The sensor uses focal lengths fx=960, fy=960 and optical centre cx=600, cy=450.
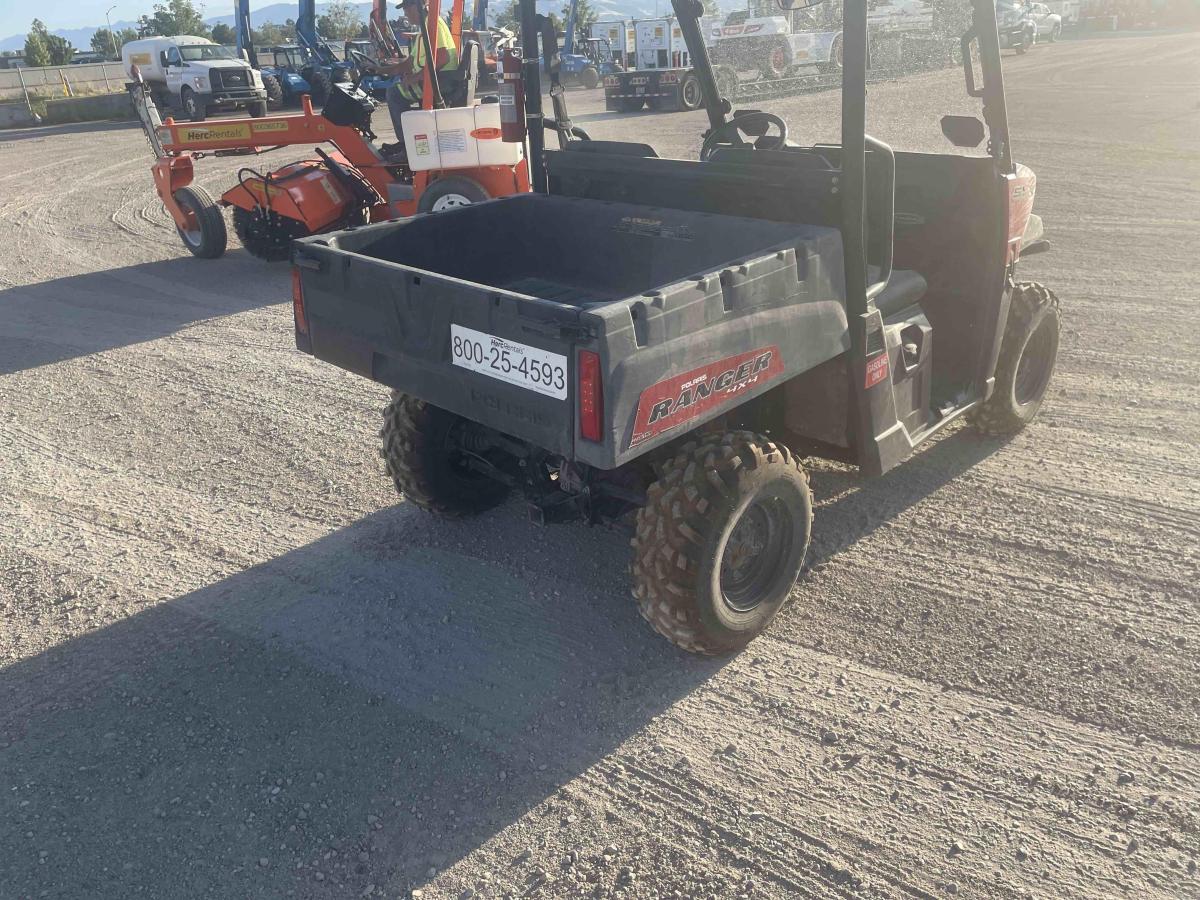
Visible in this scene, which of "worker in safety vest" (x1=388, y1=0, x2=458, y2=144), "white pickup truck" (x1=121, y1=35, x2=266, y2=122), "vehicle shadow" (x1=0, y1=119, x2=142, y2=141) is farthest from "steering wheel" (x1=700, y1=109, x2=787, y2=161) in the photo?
"white pickup truck" (x1=121, y1=35, x2=266, y2=122)

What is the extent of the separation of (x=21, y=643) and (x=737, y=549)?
273 cm

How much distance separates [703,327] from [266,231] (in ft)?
24.5

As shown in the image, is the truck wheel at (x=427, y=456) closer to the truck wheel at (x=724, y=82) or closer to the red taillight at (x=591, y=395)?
the red taillight at (x=591, y=395)

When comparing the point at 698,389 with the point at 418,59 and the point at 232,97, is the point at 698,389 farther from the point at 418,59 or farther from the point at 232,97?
the point at 232,97

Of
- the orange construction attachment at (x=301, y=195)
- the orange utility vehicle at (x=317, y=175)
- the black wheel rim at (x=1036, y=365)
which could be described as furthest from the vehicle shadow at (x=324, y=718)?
the orange construction attachment at (x=301, y=195)

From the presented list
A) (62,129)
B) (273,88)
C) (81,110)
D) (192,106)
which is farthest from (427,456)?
(273,88)

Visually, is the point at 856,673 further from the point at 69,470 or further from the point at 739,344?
the point at 69,470

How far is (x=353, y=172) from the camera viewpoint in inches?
365

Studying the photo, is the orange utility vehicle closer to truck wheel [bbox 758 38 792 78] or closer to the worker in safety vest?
the worker in safety vest

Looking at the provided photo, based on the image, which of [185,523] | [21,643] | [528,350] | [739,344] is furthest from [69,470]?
[739,344]

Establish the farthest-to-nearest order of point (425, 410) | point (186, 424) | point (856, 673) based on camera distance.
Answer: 1. point (186, 424)
2. point (425, 410)
3. point (856, 673)

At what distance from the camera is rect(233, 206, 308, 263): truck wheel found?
9.23 meters

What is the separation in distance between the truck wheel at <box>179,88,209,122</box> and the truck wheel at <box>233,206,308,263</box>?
17021mm

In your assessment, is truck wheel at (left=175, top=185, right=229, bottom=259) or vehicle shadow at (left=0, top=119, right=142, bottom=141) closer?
truck wheel at (left=175, top=185, right=229, bottom=259)
